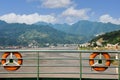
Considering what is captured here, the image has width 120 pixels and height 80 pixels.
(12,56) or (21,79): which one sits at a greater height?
(12,56)

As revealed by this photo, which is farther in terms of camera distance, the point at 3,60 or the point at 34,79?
the point at 34,79

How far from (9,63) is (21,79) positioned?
1654 millimetres

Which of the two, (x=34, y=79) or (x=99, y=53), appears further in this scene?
(x=34, y=79)

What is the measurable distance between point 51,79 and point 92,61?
8.12 feet

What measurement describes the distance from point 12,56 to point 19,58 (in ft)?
1.99

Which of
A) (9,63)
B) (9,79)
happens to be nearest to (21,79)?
(9,79)

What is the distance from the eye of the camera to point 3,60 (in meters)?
14.8

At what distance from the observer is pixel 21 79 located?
53.2 ft

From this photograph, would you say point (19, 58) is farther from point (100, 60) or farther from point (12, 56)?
point (100, 60)

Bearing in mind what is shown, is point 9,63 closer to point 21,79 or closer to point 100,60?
point 21,79

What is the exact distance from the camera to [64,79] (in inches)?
628

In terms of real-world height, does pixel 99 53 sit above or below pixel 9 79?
above

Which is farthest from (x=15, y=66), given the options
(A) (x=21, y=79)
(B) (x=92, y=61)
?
(B) (x=92, y=61)

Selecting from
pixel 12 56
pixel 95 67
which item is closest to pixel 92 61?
pixel 95 67
